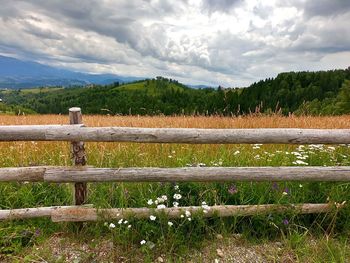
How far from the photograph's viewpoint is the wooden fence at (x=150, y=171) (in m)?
3.55

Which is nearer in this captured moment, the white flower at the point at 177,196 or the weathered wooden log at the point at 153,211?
the weathered wooden log at the point at 153,211

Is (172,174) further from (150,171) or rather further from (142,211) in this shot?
(142,211)

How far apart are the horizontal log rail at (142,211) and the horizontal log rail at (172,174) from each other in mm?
353

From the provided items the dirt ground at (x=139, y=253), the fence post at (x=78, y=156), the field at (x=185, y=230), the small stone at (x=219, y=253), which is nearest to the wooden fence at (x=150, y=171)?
the fence post at (x=78, y=156)

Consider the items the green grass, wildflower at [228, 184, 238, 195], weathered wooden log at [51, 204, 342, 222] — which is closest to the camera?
the green grass

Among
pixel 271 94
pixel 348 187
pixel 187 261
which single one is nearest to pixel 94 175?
pixel 187 261

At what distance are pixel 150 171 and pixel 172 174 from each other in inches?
11.3

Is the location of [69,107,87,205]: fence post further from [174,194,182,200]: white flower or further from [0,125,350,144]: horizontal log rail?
[174,194,182,200]: white flower

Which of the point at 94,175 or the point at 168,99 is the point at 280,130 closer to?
the point at 94,175

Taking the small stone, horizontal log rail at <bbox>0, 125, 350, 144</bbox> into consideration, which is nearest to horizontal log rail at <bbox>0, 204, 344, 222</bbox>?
the small stone

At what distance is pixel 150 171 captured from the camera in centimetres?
364

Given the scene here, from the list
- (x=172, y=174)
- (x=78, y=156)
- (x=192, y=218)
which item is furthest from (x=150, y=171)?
(x=78, y=156)

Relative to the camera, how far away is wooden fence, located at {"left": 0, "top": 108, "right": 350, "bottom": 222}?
3.55m

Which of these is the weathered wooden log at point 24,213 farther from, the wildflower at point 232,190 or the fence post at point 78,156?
the wildflower at point 232,190
